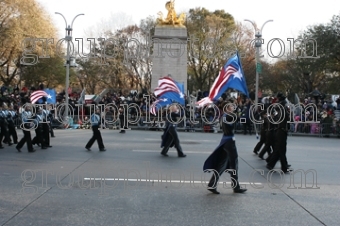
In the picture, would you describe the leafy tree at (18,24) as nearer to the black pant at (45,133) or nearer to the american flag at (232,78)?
the black pant at (45,133)

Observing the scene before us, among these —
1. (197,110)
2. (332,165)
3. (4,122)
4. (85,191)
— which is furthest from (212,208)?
(197,110)

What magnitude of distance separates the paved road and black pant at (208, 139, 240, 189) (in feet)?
0.89

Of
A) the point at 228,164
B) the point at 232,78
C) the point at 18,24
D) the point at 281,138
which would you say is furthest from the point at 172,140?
the point at 18,24

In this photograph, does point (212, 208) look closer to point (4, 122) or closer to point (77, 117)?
point (4, 122)

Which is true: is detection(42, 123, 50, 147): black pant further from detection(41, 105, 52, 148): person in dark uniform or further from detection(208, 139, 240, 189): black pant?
detection(208, 139, 240, 189): black pant

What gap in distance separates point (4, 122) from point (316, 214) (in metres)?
12.3

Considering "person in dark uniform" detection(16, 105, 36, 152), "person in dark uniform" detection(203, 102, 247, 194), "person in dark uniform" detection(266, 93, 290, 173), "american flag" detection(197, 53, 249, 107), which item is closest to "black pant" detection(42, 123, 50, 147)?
"person in dark uniform" detection(16, 105, 36, 152)

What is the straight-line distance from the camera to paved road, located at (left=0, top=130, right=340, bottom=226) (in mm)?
6559

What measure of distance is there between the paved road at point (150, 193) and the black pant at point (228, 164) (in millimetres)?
271

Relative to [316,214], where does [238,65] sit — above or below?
above

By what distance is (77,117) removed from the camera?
28172mm

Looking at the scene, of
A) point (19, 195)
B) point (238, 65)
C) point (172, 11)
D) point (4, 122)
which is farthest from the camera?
point (172, 11)

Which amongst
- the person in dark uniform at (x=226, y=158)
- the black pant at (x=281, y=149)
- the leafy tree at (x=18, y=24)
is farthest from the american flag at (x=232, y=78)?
the leafy tree at (x=18, y=24)

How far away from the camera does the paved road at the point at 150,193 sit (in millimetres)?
6559
